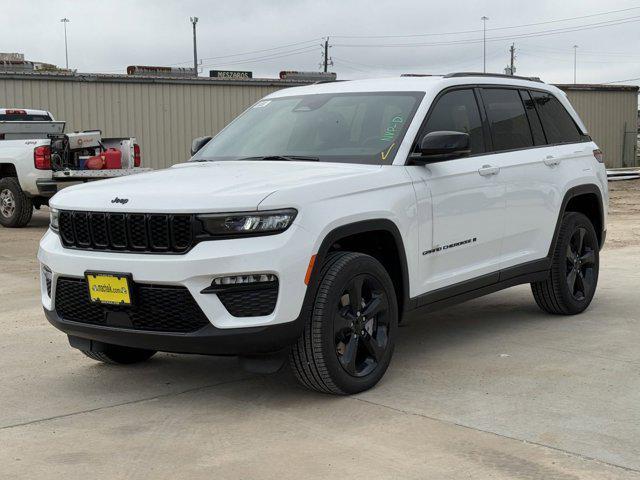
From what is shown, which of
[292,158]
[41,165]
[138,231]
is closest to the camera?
[138,231]

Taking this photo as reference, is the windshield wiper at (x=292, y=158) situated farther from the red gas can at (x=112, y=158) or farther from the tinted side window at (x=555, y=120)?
the red gas can at (x=112, y=158)

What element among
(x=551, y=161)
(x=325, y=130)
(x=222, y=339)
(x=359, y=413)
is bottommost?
(x=359, y=413)

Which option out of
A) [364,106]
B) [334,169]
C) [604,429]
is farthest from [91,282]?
[604,429]

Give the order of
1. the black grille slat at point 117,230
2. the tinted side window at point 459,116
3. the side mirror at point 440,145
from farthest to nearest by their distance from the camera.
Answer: the tinted side window at point 459,116, the side mirror at point 440,145, the black grille slat at point 117,230

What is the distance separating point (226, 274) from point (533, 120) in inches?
135

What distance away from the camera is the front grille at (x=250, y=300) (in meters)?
4.54

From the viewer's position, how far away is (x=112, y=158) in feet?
50.4

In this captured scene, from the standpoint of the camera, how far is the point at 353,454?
13.5 ft

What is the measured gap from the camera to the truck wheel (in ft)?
49.9

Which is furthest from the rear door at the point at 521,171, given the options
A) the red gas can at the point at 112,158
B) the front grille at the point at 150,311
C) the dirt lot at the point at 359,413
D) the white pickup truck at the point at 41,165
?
the red gas can at the point at 112,158

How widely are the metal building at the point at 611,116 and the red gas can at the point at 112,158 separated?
23.8 metres

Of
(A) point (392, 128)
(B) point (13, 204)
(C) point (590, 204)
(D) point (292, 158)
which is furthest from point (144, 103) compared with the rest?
(A) point (392, 128)

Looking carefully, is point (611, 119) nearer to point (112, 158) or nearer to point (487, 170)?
point (112, 158)

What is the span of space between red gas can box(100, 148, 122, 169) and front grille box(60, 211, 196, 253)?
10524 mm
